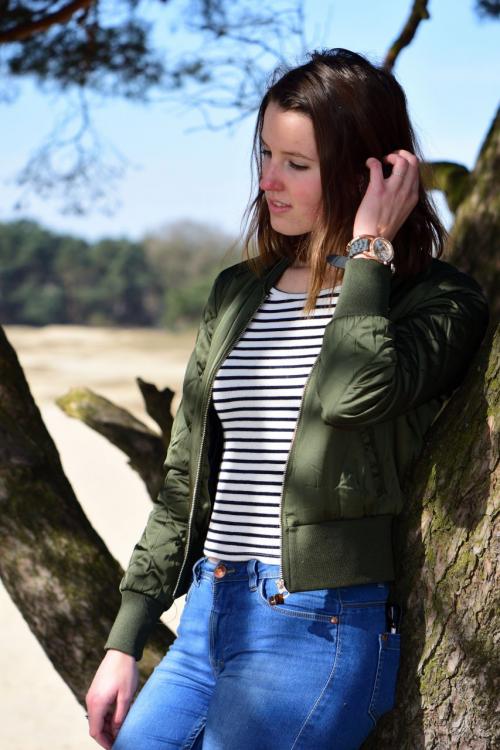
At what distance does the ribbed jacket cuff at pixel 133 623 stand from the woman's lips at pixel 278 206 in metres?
0.82

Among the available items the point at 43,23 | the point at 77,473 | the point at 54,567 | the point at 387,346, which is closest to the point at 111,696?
the point at 54,567

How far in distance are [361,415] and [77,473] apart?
437 inches

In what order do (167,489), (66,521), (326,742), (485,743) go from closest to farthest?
(326,742), (485,743), (167,489), (66,521)

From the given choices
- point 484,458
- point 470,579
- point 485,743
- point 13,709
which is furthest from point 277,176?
point 13,709

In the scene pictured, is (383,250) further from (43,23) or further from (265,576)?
(43,23)

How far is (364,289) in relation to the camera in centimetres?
179

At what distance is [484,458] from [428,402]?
0.20m

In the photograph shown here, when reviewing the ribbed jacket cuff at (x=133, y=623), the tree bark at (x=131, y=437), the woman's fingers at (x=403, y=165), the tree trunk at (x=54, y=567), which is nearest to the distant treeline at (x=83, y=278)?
the tree bark at (x=131, y=437)

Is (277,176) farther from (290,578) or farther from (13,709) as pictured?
(13,709)

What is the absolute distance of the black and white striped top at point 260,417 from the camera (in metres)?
1.86

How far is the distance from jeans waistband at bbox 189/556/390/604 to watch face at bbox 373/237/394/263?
22.9 inches

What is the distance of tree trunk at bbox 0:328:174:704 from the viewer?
253 cm

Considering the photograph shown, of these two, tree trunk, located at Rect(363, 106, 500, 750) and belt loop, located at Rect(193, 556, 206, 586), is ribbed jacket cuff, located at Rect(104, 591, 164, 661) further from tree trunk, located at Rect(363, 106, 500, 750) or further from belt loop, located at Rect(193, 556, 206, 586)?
tree trunk, located at Rect(363, 106, 500, 750)

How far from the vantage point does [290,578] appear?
1766 mm
